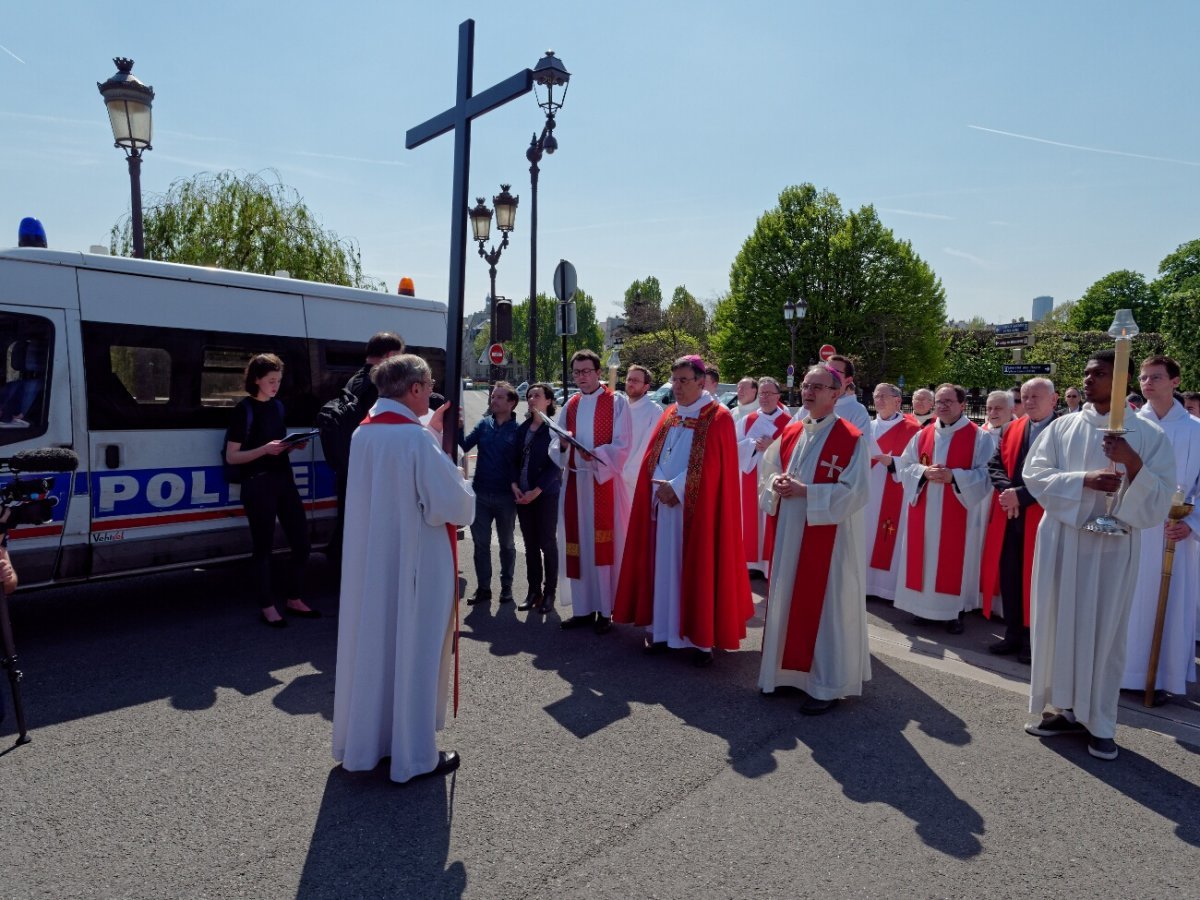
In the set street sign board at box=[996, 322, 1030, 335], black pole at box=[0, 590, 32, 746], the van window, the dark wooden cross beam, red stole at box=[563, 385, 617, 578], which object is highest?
street sign board at box=[996, 322, 1030, 335]

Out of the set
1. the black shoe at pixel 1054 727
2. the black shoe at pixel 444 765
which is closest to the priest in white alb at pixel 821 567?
the black shoe at pixel 1054 727

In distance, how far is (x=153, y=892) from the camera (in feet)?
8.91

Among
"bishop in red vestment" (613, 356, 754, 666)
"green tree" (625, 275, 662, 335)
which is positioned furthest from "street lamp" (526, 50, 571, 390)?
"green tree" (625, 275, 662, 335)

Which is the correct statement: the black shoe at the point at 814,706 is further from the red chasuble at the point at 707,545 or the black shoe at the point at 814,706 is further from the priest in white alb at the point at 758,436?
the priest in white alb at the point at 758,436

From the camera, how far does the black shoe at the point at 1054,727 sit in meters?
4.13

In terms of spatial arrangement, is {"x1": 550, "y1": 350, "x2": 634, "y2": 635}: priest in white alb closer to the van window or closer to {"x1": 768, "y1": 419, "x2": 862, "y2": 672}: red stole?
{"x1": 768, "y1": 419, "x2": 862, "y2": 672}: red stole

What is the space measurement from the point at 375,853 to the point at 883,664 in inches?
143

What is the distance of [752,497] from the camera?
8.05 meters

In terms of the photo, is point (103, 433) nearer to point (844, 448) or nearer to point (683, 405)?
point (683, 405)

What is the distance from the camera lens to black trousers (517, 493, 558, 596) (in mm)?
6492

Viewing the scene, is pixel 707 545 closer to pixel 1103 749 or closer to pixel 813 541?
pixel 813 541

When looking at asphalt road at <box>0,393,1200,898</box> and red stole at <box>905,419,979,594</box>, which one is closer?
asphalt road at <box>0,393,1200,898</box>

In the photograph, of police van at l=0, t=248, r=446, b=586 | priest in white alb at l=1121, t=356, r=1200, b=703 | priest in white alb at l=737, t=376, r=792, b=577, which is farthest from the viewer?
priest in white alb at l=737, t=376, r=792, b=577

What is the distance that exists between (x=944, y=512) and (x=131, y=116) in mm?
8992
